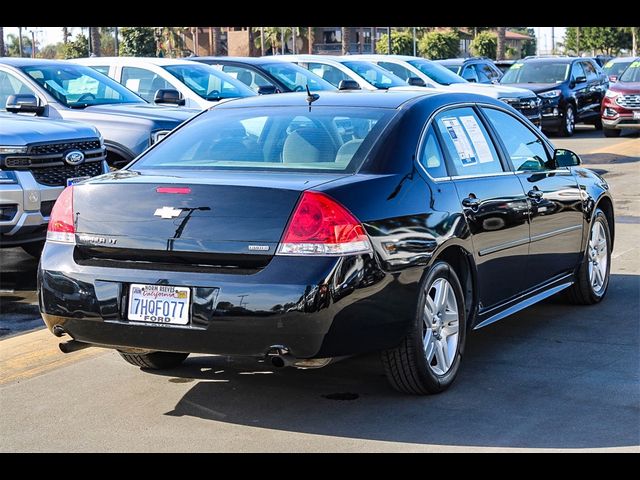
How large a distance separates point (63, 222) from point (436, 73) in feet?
65.9

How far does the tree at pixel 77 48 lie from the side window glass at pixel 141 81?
52.8 meters

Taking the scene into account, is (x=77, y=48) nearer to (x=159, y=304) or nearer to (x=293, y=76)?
(x=293, y=76)

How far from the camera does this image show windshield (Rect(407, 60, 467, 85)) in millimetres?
24788

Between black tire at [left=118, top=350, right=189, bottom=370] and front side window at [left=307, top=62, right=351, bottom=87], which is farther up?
front side window at [left=307, top=62, right=351, bottom=87]

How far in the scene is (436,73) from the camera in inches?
989

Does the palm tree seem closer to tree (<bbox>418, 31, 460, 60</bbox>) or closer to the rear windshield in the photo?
the rear windshield

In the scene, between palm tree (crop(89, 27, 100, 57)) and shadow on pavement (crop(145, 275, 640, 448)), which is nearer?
shadow on pavement (crop(145, 275, 640, 448))

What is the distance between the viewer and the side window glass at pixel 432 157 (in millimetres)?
6078

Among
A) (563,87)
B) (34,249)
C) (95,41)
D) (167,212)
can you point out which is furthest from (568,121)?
(95,41)

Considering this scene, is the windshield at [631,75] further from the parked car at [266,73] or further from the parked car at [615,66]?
the parked car at [615,66]

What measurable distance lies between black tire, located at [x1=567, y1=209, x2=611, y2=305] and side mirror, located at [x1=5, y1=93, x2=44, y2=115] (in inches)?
232

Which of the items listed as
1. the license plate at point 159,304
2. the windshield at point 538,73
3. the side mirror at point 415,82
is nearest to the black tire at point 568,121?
the windshield at point 538,73

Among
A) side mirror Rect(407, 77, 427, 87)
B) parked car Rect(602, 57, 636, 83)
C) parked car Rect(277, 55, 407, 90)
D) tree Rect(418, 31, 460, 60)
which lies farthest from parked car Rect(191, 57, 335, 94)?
tree Rect(418, 31, 460, 60)
